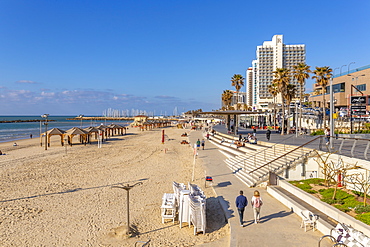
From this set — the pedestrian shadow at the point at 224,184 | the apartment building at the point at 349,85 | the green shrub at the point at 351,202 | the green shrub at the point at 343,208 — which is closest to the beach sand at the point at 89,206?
the pedestrian shadow at the point at 224,184

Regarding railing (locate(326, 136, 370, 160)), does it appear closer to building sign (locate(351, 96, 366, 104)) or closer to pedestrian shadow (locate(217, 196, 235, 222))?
pedestrian shadow (locate(217, 196, 235, 222))

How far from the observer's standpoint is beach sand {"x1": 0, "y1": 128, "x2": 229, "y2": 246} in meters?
7.74

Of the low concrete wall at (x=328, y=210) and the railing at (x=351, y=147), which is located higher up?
the railing at (x=351, y=147)

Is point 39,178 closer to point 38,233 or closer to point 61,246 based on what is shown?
point 38,233

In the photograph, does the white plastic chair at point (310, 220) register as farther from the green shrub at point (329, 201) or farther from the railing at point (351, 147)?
the railing at point (351, 147)

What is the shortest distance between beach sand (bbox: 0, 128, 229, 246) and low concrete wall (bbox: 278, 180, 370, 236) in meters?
3.09

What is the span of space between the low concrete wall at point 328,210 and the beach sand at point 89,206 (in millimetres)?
3091

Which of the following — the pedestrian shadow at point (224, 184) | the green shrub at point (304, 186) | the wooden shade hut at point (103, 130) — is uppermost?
the wooden shade hut at point (103, 130)

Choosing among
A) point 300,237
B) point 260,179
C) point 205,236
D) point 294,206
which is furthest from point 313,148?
point 205,236

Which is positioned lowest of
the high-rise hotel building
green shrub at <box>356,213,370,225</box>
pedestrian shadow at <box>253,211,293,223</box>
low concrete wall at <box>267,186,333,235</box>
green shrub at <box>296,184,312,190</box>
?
pedestrian shadow at <box>253,211,293,223</box>

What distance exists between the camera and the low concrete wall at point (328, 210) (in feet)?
20.7

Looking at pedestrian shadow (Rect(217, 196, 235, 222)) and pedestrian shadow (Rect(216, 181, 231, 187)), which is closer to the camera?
pedestrian shadow (Rect(217, 196, 235, 222))

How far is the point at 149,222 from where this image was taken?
28.9ft

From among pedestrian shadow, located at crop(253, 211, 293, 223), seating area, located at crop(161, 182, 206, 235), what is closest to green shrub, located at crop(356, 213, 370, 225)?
pedestrian shadow, located at crop(253, 211, 293, 223)
